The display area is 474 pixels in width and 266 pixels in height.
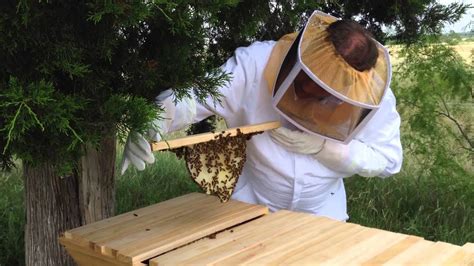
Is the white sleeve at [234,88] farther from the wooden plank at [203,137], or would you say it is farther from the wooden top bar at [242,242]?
the wooden top bar at [242,242]

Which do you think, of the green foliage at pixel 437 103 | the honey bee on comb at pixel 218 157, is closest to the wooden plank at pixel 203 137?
the honey bee on comb at pixel 218 157

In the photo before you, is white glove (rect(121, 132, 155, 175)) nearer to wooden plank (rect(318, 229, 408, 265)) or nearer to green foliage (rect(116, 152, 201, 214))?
wooden plank (rect(318, 229, 408, 265))

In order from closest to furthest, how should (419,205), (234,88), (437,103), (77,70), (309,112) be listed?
1. (77,70)
2. (309,112)
3. (234,88)
4. (419,205)
5. (437,103)

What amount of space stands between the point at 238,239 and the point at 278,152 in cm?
70

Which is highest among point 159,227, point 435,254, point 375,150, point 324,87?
Result: point 324,87

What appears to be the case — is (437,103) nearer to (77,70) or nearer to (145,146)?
(145,146)

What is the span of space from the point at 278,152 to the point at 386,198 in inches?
75.8

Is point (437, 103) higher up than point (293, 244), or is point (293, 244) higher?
point (437, 103)

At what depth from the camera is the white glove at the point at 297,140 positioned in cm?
218

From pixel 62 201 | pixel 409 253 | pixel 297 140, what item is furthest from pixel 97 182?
pixel 409 253

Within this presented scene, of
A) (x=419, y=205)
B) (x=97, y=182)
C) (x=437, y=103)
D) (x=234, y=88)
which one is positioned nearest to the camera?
(x=234, y=88)

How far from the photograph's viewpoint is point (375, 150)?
2.39m

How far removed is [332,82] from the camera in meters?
1.96

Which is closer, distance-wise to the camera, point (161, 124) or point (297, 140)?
point (161, 124)
